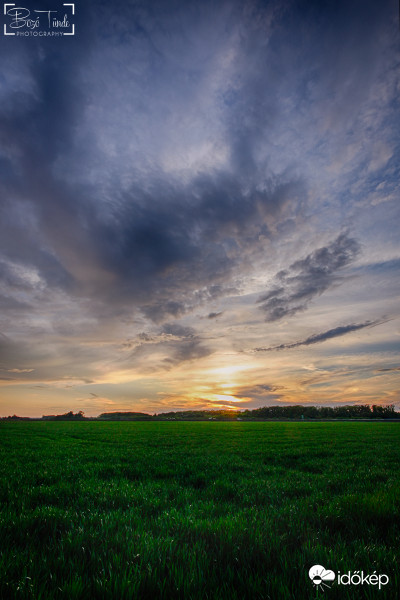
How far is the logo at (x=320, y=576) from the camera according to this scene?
2.91 m

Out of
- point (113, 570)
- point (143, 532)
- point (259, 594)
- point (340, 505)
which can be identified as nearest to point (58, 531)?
point (143, 532)

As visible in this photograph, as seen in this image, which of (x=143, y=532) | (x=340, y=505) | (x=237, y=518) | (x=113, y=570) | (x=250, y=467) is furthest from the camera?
(x=250, y=467)

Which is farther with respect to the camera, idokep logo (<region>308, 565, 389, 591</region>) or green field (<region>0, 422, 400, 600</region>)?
idokep logo (<region>308, 565, 389, 591</region>)

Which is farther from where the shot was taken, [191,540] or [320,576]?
[191,540]

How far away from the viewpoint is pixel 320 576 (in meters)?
3.05

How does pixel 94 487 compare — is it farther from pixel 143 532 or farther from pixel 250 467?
pixel 250 467

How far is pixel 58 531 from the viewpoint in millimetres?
4301

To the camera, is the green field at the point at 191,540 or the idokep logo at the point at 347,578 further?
the idokep logo at the point at 347,578

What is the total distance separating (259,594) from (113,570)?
5.26ft

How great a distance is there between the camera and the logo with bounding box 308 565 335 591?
291 cm

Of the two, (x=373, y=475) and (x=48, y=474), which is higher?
(x=48, y=474)

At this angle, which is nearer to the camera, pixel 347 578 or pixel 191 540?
pixel 347 578

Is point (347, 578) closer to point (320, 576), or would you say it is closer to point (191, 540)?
point (320, 576)

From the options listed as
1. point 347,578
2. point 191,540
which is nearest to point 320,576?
point 347,578
